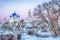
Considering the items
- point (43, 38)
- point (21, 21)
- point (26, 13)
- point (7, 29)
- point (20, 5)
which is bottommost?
point (43, 38)

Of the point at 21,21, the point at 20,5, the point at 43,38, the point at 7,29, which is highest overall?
the point at 20,5

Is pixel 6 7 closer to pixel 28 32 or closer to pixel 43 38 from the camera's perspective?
pixel 28 32

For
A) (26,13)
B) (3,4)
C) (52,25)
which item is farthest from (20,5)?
(52,25)

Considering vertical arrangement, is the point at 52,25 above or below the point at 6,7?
below

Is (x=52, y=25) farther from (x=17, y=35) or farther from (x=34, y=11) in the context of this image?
(x=17, y=35)

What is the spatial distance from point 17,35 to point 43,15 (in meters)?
0.49

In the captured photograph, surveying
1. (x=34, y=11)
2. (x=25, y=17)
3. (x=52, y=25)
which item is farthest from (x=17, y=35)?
(x=52, y=25)

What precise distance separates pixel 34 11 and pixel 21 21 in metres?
0.25

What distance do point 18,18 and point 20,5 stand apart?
0.67ft

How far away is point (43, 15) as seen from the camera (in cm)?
166

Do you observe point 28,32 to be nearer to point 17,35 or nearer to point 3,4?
point 17,35

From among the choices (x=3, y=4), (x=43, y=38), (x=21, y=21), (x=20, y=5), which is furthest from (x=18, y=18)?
(x=43, y=38)

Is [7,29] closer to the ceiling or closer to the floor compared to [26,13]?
closer to the floor

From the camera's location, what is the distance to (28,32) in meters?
1.65
